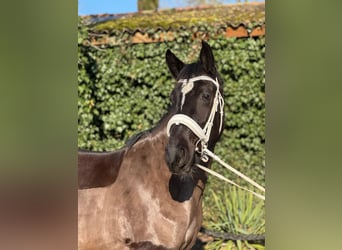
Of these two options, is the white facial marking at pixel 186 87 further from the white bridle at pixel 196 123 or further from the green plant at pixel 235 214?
the green plant at pixel 235 214

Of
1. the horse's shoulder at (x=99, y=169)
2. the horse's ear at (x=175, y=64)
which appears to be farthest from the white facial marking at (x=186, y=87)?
the horse's shoulder at (x=99, y=169)

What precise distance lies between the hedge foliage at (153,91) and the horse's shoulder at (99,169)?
1.78m

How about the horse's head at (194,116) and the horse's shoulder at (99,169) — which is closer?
the horse's head at (194,116)

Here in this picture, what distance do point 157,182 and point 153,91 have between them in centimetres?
201

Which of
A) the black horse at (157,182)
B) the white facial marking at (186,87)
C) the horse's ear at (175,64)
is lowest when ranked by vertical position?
the black horse at (157,182)

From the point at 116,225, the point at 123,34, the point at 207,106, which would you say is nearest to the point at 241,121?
the point at 123,34

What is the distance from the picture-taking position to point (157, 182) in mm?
2203

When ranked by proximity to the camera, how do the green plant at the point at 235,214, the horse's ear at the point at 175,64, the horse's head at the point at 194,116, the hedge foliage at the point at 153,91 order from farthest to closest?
the hedge foliage at the point at 153,91 < the green plant at the point at 235,214 < the horse's ear at the point at 175,64 < the horse's head at the point at 194,116

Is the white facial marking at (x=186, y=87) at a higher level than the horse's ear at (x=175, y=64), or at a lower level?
lower

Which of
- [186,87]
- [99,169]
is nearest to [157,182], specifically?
[99,169]

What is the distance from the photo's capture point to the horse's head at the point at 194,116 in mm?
2062

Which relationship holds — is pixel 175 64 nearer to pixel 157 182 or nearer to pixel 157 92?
pixel 157 182

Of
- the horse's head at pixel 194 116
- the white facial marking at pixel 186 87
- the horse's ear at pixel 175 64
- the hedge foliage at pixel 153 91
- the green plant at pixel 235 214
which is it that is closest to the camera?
the horse's head at pixel 194 116

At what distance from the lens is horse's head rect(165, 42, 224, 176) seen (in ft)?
6.77
